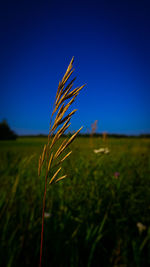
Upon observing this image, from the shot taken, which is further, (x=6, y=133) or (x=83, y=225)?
(x=6, y=133)

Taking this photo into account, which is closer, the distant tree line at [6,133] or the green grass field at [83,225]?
the green grass field at [83,225]

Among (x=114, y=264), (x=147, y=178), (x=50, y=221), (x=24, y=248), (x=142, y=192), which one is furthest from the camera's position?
(x=147, y=178)

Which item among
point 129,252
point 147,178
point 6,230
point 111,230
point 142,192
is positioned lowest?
point 129,252

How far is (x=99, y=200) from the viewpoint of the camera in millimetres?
1669

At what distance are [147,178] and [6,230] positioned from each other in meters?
1.79

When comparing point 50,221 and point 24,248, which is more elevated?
point 50,221

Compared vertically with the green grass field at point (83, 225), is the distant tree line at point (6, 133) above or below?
above

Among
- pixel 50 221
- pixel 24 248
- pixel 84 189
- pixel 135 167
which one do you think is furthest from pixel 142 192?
pixel 24 248

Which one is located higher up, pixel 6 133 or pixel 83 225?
pixel 6 133

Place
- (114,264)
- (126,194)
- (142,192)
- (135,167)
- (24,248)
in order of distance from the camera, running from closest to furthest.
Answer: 1. (114,264)
2. (24,248)
3. (126,194)
4. (142,192)
5. (135,167)

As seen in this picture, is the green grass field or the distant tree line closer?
the green grass field

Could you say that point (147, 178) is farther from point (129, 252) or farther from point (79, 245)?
point (79, 245)

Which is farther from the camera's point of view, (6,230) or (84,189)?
(84,189)

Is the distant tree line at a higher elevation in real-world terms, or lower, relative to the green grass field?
higher
